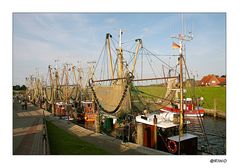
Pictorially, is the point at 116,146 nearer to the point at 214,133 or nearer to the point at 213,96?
the point at 214,133

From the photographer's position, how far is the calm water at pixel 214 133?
1343 centimetres

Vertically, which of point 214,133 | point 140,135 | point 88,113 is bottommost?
point 214,133

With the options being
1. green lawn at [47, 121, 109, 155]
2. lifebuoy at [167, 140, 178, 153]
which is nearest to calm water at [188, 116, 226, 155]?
lifebuoy at [167, 140, 178, 153]

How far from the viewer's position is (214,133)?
64.7ft

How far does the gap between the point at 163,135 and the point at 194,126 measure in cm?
1299

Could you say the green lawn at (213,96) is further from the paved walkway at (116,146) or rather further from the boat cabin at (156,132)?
the paved walkway at (116,146)

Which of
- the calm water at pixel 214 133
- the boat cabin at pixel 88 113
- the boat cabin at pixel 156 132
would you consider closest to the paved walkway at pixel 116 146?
the boat cabin at pixel 156 132

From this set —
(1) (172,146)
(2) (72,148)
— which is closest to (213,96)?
(1) (172,146)

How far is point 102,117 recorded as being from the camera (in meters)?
20.0

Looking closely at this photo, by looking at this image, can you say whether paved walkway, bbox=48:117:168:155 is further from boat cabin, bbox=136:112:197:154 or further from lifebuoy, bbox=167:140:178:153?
boat cabin, bbox=136:112:197:154

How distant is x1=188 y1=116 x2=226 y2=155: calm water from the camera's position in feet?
44.1

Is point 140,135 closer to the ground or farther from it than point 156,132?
closer to the ground

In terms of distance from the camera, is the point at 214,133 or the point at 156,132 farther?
the point at 214,133
